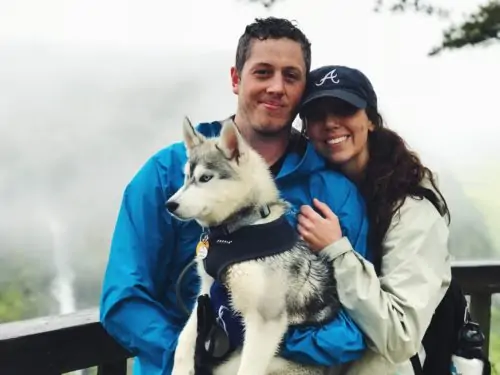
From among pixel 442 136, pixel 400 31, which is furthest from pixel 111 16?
pixel 442 136

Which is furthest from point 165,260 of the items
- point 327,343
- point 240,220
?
point 327,343

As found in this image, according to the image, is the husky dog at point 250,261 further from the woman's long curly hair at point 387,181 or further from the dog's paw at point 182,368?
the woman's long curly hair at point 387,181

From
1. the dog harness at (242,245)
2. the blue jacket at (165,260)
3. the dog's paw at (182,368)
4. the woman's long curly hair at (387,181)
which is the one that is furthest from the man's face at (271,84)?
the dog's paw at (182,368)

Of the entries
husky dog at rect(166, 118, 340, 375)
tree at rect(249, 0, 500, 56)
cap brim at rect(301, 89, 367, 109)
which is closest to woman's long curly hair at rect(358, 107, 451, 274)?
cap brim at rect(301, 89, 367, 109)

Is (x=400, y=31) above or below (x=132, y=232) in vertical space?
above

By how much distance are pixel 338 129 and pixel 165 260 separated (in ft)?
2.22

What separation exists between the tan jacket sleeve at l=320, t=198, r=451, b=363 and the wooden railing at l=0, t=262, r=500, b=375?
735 mm

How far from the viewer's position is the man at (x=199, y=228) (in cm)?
190

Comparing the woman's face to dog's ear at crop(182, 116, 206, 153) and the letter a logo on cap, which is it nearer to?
the letter a logo on cap

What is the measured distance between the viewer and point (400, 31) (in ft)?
21.3

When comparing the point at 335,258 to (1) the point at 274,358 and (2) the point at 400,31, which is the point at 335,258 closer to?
(1) the point at 274,358

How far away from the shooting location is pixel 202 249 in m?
1.94

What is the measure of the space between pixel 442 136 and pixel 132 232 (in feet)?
18.9

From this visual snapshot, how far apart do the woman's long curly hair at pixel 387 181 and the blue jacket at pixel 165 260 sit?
0.04 meters
